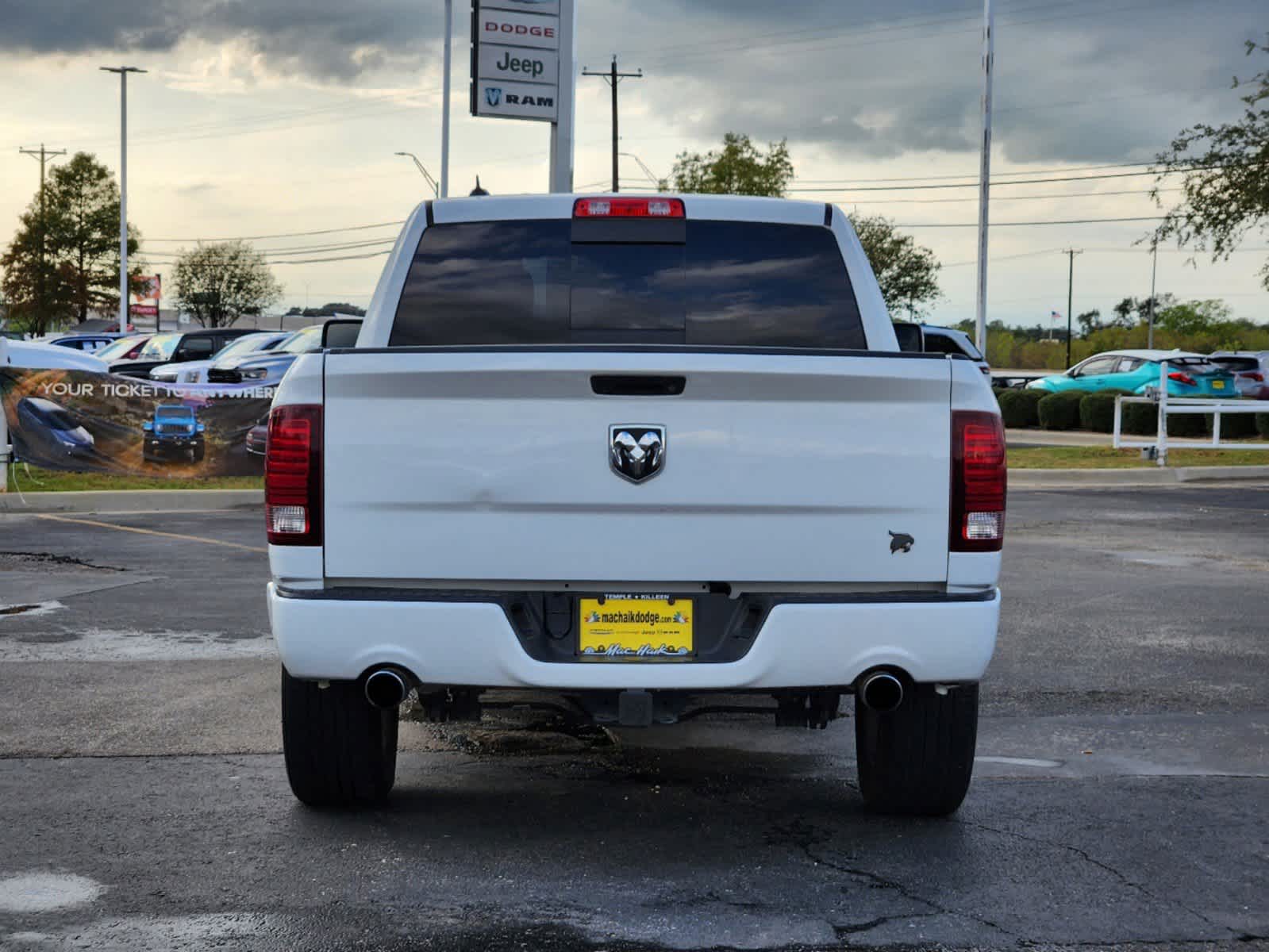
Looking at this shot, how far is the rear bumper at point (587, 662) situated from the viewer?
4.71m

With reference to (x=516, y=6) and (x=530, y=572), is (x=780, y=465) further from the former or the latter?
(x=516, y=6)

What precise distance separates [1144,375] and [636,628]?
35.6 m

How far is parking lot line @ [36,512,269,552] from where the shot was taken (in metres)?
14.0

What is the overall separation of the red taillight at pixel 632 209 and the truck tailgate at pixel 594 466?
1.50 metres

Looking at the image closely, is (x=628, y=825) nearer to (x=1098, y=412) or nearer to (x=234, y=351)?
(x=234, y=351)

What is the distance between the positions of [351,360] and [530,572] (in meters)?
0.82

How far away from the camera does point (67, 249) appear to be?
95750mm

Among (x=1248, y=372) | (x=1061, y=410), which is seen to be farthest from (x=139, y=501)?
(x=1248, y=372)

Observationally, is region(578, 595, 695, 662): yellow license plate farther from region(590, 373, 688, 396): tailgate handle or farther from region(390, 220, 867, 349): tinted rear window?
region(390, 220, 867, 349): tinted rear window

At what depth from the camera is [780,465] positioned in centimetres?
473

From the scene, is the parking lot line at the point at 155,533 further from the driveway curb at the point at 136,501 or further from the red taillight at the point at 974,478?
the red taillight at the point at 974,478

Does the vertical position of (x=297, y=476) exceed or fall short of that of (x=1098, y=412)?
it falls short

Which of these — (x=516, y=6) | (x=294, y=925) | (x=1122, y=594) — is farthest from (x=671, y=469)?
(x=516, y=6)

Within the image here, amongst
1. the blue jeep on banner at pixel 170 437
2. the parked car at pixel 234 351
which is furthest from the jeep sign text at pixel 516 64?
the parked car at pixel 234 351
